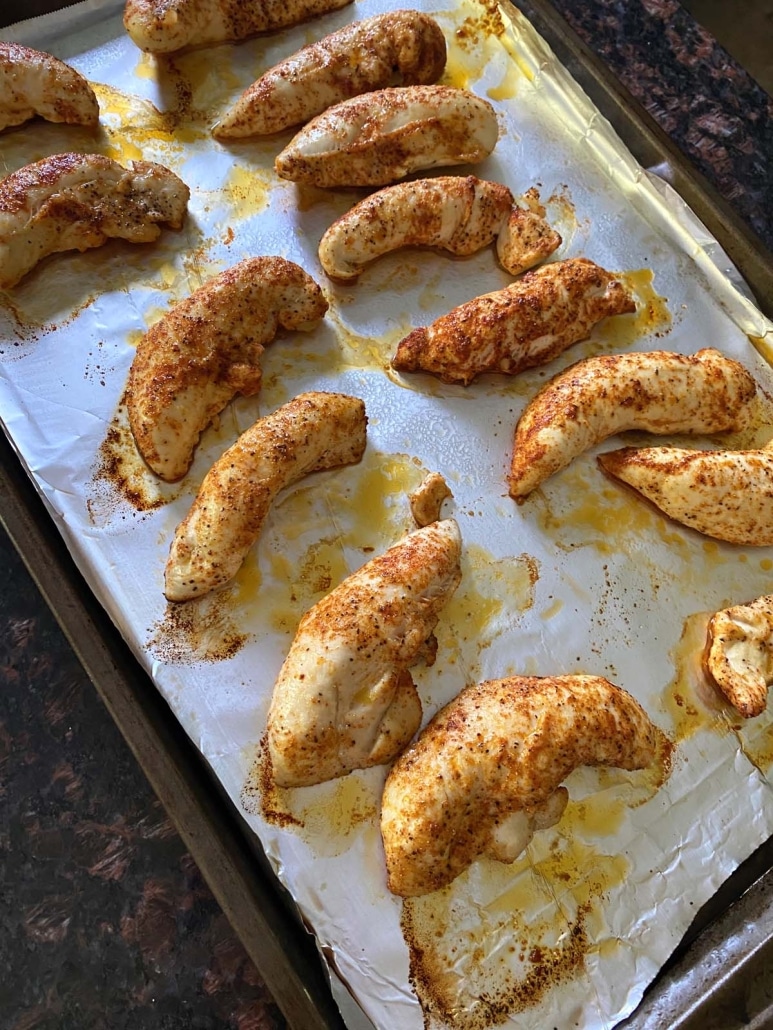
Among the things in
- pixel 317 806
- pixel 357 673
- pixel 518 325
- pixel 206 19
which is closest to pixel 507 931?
pixel 317 806

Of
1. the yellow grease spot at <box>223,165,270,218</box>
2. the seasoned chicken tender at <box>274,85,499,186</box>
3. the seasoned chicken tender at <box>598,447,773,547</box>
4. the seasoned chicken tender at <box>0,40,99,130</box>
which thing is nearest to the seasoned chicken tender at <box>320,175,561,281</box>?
the seasoned chicken tender at <box>274,85,499,186</box>

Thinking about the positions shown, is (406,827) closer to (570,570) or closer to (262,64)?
(570,570)

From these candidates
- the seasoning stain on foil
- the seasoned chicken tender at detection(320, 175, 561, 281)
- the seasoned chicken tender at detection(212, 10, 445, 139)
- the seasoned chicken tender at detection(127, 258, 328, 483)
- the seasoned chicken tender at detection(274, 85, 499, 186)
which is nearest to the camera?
the seasoning stain on foil

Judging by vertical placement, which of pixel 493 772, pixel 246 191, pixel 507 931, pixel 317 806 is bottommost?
pixel 317 806

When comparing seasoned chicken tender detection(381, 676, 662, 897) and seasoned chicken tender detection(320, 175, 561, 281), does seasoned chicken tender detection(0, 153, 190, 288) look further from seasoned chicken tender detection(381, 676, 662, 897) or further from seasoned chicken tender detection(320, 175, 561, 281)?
seasoned chicken tender detection(381, 676, 662, 897)

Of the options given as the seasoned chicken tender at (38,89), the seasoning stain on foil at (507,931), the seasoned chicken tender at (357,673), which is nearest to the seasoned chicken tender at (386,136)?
the seasoned chicken tender at (38,89)

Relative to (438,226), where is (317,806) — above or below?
below

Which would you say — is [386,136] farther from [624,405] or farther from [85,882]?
[85,882]
